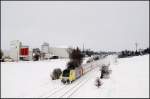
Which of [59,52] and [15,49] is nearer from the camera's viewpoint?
[15,49]

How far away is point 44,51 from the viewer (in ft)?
401

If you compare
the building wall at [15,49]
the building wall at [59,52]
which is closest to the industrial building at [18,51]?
the building wall at [15,49]

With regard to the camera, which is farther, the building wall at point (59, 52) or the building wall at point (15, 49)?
the building wall at point (59, 52)

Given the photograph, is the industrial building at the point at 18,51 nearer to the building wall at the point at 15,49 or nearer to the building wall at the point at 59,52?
the building wall at the point at 15,49

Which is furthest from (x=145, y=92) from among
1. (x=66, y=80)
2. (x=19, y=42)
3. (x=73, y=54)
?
(x=19, y=42)

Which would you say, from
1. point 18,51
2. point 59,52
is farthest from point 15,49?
point 59,52

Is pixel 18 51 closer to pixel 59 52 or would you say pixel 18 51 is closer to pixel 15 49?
pixel 15 49

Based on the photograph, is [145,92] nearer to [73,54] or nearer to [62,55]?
[73,54]

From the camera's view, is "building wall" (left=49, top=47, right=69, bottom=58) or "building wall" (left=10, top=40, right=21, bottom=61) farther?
"building wall" (left=49, top=47, right=69, bottom=58)

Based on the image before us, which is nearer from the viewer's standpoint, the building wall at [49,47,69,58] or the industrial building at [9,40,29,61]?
the industrial building at [9,40,29,61]

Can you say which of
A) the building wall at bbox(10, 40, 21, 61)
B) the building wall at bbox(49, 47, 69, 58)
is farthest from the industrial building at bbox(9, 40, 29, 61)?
the building wall at bbox(49, 47, 69, 58)

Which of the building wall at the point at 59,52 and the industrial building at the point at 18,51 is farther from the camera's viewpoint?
the building wall at the point at 59,52

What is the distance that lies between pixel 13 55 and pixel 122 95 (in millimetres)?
76271

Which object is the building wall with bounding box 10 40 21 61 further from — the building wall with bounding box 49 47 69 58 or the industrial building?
the building wall with bounding box 49 47 69 58
